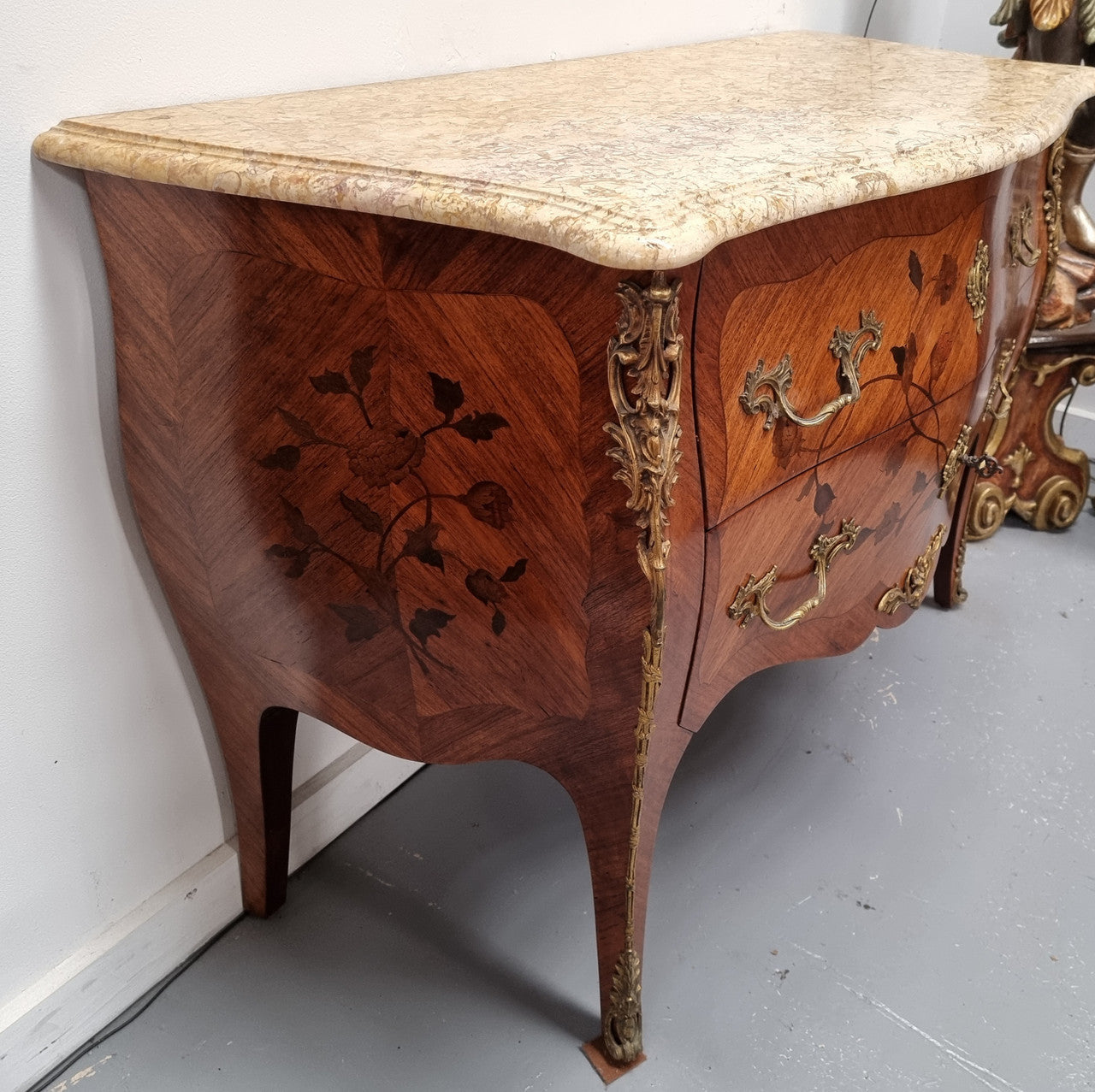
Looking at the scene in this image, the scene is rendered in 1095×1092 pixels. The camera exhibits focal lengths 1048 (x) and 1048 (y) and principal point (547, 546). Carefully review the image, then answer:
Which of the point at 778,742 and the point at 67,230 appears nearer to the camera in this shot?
the point at 67,230

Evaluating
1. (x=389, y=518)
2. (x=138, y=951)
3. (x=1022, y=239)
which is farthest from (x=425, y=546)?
(x=1022, y=239)

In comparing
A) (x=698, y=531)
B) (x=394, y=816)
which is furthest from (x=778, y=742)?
(x=698, y=531)

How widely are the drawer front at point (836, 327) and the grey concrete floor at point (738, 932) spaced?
23.9 inches

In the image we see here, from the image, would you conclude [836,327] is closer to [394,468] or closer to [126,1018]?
[394,468]

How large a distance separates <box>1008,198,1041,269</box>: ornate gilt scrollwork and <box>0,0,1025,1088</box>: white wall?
0.63 m

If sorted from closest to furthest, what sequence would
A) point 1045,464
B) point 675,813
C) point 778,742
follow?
point 675,813, point 778,742, point 1045,464

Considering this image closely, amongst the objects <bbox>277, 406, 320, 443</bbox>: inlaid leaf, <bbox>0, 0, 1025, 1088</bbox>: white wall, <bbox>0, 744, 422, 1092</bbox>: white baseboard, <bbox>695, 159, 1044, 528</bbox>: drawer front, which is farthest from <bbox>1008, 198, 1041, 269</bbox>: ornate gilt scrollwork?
<bbox>0, 744, 422, 1092</bbox>: white baseboard

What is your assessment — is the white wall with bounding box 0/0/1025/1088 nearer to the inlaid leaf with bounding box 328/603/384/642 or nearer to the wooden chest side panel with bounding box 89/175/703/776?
the wooden chest side panel with bounding box 89/175/703/776

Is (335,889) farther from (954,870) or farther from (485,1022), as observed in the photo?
(954,870)

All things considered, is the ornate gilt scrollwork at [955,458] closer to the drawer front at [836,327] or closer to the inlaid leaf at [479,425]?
the drawer front at [836,327]

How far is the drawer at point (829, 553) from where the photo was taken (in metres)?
0.91

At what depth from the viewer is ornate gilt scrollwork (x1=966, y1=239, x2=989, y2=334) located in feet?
3.65

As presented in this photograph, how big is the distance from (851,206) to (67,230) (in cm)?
66

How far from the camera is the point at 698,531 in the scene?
822 mm
